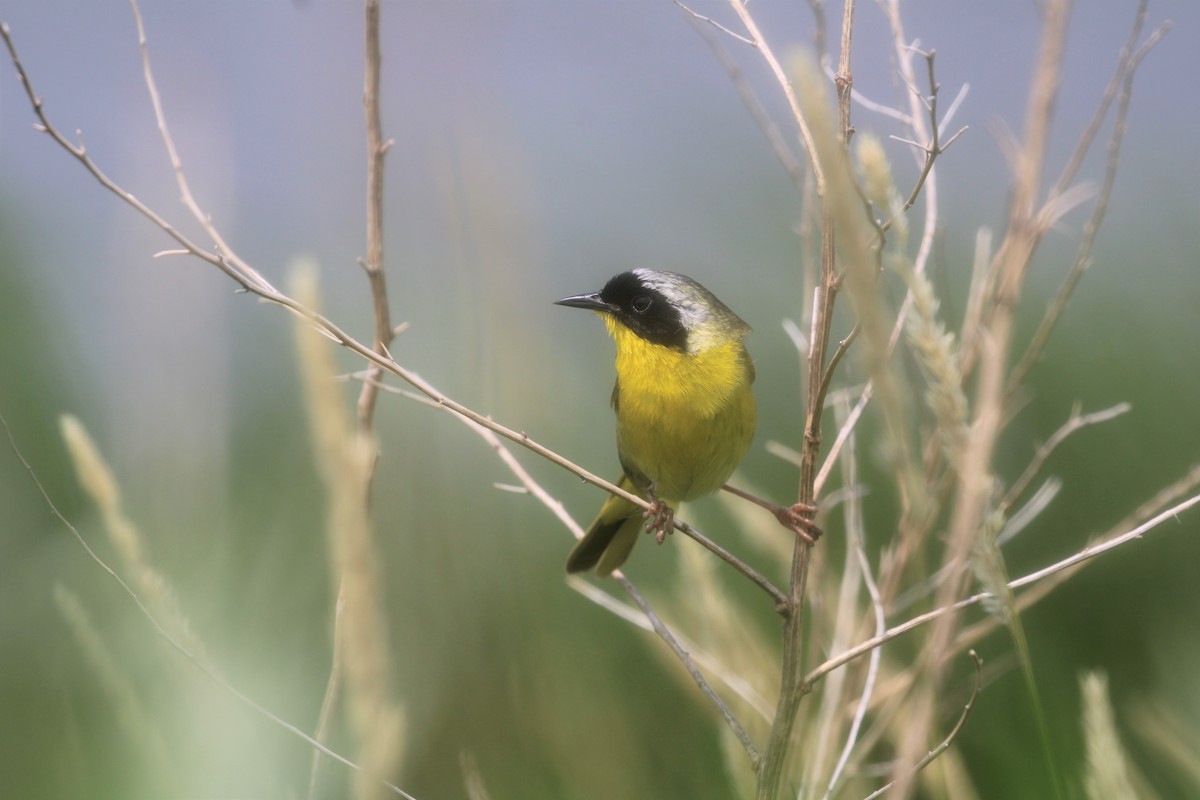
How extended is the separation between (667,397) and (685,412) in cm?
7

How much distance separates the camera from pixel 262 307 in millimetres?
4262

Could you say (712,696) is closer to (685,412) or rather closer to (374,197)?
(374,197)

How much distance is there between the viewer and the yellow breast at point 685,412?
274cm

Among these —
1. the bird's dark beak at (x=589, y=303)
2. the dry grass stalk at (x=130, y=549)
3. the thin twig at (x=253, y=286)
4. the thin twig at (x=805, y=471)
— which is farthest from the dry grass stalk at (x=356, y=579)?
the bird's dark beak at (x=589, y=303)

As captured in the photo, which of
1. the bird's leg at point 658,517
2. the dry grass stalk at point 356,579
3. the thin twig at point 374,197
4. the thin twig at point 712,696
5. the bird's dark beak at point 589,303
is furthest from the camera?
the bird's dark beak at point 589,303

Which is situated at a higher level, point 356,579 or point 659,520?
point 356,579

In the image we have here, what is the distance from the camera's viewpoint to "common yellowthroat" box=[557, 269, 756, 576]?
275 centimetres

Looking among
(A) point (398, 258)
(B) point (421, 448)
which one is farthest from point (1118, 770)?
(A) point (398, 258)

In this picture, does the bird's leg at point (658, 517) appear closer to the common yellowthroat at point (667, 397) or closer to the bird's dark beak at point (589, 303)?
the common yellowthroat at point (667, 397)

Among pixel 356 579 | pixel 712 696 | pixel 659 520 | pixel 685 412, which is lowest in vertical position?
pixel 659 520

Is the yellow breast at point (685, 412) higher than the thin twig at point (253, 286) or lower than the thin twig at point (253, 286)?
lower

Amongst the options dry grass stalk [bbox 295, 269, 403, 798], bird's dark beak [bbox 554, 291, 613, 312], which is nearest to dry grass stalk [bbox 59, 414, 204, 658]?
dry grass stalk [bbox 295, 269, 403, 798]

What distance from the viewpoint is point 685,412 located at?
2752 millimetres

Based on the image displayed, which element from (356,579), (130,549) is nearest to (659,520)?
(130,549)
